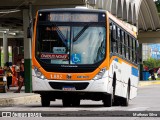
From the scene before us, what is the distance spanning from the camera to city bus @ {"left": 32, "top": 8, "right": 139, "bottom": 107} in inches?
816

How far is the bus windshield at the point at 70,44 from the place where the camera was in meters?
20.9

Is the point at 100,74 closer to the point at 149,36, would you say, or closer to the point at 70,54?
the point at 70,54

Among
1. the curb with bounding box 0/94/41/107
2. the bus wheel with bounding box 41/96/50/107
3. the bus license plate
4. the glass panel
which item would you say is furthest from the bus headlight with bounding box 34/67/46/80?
the curb with bounding box 0/94/41/107

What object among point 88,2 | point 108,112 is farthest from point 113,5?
point 108,112

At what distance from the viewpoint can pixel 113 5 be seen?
47.7m

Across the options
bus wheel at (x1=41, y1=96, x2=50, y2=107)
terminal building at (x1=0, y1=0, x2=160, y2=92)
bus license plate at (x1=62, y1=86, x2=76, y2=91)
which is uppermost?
terminal building at (x1=0, y1=0, x2=160, y2=92)

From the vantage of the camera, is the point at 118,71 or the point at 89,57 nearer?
the point at 89,57

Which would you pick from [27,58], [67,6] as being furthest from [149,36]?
[27,58]

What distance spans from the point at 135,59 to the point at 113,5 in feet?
67.0

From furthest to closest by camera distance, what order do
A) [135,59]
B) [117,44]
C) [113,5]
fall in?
[113,5] < [135,59] < [117,44]

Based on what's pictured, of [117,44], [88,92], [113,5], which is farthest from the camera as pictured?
[113,5]

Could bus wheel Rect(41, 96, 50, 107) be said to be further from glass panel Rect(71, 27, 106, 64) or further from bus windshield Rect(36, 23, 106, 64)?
glass panel Rect(71, 27, 106, 64)

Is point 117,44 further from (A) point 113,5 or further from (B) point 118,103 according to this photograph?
(A) point 113,5

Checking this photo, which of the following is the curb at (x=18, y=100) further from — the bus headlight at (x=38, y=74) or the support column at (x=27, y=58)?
the bus headlight at (x=38, y=74)
